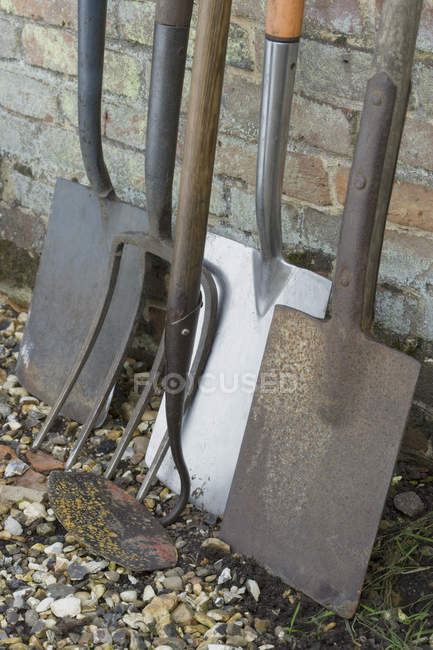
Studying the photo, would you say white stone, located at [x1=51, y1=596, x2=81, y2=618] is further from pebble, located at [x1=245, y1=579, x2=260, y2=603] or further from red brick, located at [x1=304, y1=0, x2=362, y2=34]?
red brick, located at [x1=304, y1=0, x2=362, y2=34]

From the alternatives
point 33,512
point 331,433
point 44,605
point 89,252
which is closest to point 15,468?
point 33,512

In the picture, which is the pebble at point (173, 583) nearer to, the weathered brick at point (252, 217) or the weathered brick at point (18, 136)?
the weathered brick at point (252, 217)

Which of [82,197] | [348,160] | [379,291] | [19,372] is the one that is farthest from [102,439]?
[348,160]

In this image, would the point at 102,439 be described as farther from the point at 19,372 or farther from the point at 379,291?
the point at 379,291

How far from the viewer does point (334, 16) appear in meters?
1.54

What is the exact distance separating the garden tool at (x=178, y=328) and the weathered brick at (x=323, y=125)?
12.6 inches

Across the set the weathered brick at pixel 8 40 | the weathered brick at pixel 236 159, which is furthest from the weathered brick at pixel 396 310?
the weathered brick at pixel 8 40

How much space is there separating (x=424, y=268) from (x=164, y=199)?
52cm

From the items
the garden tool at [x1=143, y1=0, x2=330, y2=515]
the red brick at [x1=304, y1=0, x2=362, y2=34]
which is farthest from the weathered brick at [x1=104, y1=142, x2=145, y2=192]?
the red brick at [x1=304, y1=0, x2=362, y2=34]

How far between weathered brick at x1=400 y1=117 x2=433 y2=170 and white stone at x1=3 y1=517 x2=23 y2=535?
39.7 inches

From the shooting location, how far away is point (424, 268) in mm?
1604

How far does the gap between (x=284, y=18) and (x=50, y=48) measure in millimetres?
805

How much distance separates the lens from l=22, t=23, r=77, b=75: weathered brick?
195cm

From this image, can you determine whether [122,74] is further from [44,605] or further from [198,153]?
[44,605]
